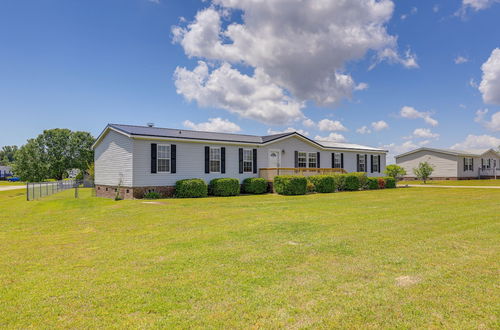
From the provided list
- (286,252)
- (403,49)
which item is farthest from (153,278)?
(403,49)

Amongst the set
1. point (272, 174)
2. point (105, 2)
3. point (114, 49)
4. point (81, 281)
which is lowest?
point (81, 281)

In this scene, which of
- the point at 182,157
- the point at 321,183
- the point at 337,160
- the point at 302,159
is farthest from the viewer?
the point at 337,160

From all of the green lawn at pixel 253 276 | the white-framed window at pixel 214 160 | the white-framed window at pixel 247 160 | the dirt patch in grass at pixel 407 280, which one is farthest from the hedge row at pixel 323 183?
the dirt patch in grass at pixel 407 280

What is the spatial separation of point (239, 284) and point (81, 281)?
2275 millimetres

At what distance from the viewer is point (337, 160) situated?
26.3 meters

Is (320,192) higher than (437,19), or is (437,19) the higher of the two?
(437,19)

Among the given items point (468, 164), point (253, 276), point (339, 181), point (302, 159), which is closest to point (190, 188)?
point (302, 159)

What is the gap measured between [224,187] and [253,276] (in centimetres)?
1451

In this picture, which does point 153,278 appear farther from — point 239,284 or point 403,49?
point 403,49

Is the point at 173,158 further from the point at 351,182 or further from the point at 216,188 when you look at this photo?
the point at 351,182

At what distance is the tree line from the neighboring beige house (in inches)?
1943

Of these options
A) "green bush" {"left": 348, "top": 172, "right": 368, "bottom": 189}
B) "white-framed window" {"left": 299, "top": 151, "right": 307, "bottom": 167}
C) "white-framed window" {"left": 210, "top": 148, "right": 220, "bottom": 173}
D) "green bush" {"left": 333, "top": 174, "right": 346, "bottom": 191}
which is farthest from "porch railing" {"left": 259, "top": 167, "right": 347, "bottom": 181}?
"green bush" {"left": 348, "top": 172, "right": 368, "bottom": 189}

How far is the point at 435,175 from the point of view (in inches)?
1591

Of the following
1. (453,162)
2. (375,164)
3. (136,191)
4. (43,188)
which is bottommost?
(43,188)
